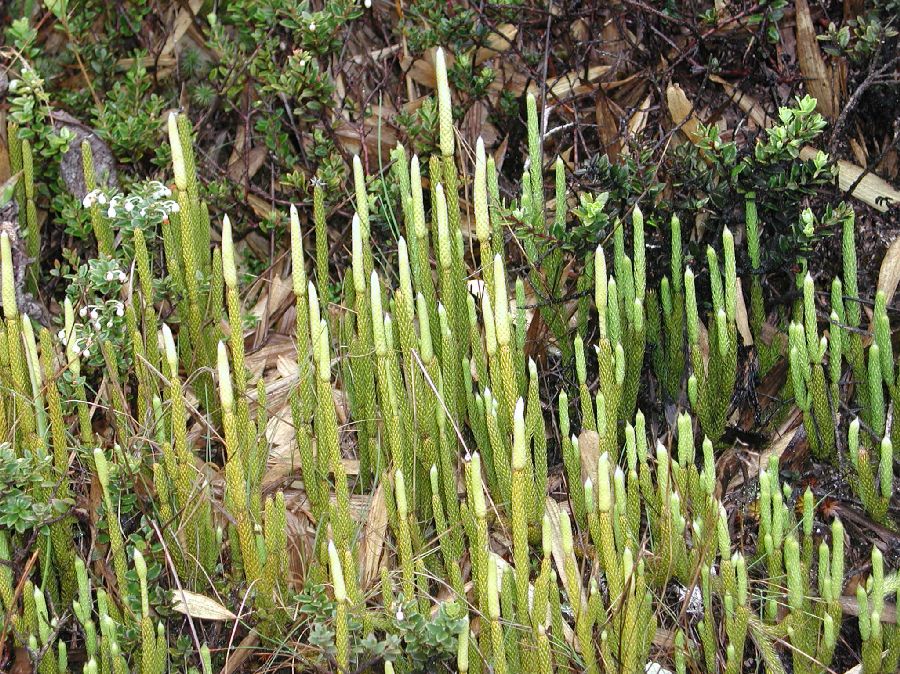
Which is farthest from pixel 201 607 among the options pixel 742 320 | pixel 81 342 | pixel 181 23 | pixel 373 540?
pixel 181 23

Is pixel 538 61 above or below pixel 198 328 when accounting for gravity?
above

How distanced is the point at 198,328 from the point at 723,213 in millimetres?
1131

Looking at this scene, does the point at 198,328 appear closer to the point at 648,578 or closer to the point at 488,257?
the point at 488,257

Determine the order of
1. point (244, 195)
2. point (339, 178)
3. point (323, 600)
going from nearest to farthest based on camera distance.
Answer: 1. point (323, 600)
2. point (339, 178)
3. point (244, 195)

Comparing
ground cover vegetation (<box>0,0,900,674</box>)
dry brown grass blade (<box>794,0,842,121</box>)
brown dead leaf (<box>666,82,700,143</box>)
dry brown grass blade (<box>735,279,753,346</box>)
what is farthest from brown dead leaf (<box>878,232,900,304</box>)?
brown dead leaf (<box>666,82,700,143</box>)

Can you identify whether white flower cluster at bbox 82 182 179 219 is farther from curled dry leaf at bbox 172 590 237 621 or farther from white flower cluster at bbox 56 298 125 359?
curled dry leaf at bbox 172 590 237 621

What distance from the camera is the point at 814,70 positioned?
8.04ft

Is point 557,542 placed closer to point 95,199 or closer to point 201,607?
point 201,607

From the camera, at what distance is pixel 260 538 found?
1.69m

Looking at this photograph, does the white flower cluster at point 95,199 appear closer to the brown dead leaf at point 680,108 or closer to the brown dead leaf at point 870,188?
the brown dead leaf at point 680,108

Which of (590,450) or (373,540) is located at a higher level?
(590,450)

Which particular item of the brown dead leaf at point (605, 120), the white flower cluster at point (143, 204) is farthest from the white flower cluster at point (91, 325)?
the brown dead leaf at point (605, 120)

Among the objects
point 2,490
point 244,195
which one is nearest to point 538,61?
point 244,195

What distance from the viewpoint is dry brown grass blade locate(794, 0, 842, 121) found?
244 centimetres
